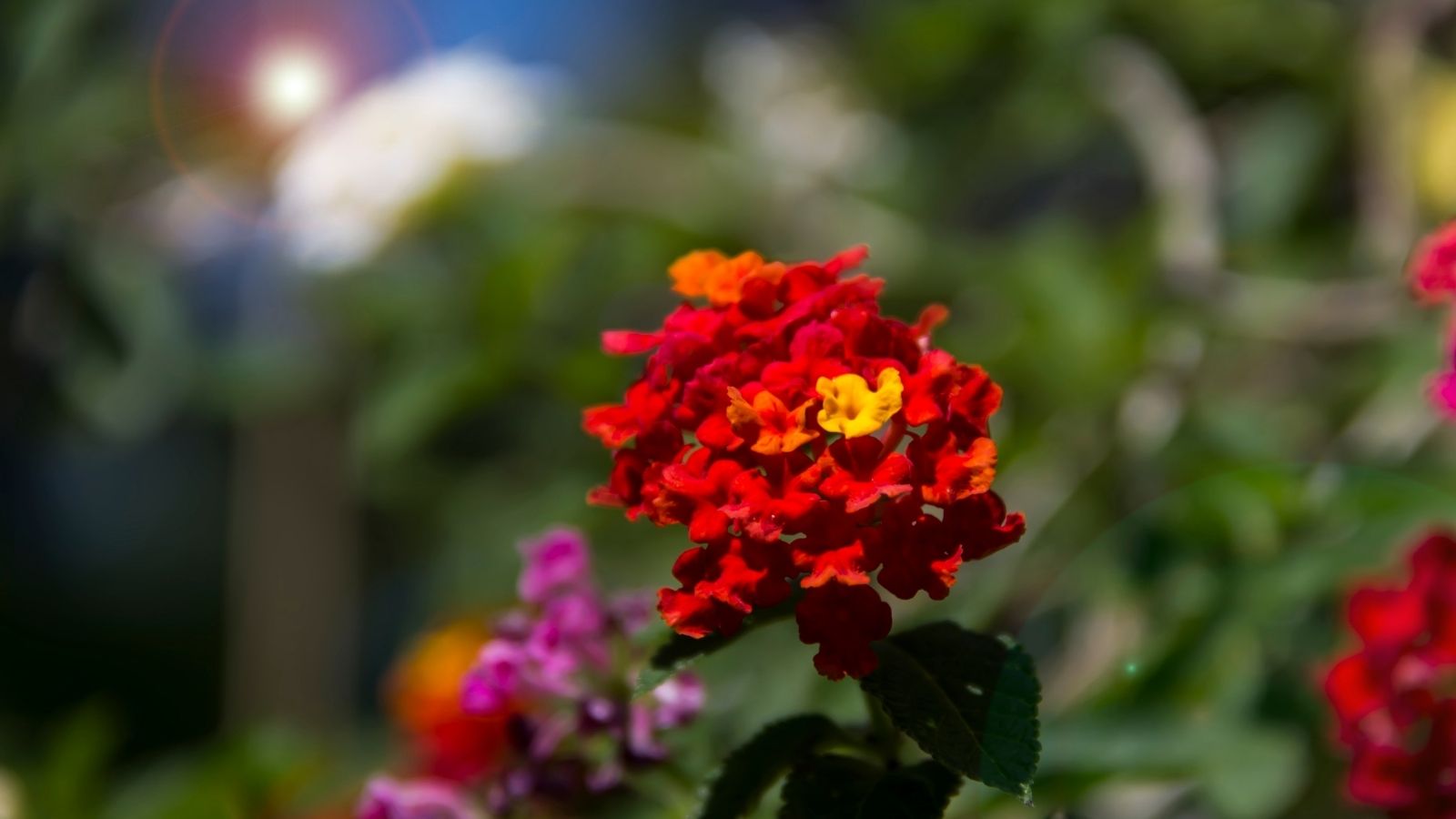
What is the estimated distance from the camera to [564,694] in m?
0.62

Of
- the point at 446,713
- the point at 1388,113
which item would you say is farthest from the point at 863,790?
the point at 1388,113

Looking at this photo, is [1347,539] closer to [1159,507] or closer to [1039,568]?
[1159,507]

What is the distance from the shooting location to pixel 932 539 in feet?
1.54

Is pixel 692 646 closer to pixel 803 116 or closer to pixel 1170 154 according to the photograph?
pixel 1170 154

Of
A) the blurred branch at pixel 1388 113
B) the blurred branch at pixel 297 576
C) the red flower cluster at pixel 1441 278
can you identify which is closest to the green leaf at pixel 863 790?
the red flower cluster at pixel 1441 278

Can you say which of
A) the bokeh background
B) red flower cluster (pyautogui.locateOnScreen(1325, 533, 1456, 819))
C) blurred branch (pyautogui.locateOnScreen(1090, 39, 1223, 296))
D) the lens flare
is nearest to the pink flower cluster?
Answer: the bokeh background

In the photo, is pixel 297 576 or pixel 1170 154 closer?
pixel 1170 154

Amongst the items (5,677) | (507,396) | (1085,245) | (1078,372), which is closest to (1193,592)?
(1078,372)

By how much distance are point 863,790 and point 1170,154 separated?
1094 millimetres

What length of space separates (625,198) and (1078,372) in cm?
73

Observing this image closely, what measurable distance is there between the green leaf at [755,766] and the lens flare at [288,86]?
143cm

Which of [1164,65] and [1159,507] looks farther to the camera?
[1164,65]

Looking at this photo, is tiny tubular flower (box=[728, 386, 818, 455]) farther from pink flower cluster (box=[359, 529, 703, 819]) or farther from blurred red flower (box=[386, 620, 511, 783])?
blurred red flower (box=[386, 620, 511, 783])

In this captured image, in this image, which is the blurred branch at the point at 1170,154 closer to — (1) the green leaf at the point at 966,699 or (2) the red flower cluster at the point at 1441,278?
(2) the red flower cluster at the point at 1441,278
